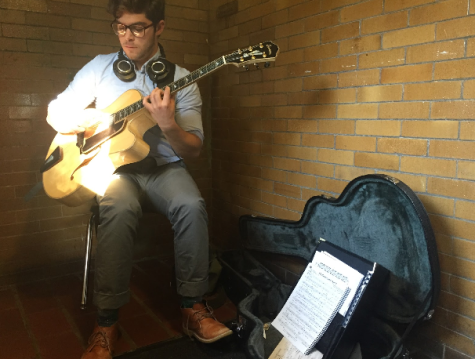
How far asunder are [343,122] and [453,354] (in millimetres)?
1003

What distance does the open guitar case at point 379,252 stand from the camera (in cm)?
133

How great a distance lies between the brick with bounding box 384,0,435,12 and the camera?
4.66ft

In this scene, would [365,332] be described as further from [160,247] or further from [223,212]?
[160,247]

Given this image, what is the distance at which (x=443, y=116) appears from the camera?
4.54 feet

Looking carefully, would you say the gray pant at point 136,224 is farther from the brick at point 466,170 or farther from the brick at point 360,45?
the brick at point 466,170

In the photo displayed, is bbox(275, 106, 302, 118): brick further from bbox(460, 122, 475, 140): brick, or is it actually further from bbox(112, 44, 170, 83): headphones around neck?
bbox(460, 122, 475, 140): brick

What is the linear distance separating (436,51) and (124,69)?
1344mm

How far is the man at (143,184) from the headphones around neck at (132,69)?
2 centimetres

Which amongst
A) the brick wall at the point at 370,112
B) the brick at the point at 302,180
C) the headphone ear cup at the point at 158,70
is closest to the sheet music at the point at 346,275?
the brick wall at the point at 370,112

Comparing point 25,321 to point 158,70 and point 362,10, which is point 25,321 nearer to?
point 158,70

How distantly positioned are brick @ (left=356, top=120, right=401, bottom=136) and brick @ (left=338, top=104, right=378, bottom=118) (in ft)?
0.09

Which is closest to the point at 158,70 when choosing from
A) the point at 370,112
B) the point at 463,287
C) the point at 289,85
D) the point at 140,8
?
the point at 140,8

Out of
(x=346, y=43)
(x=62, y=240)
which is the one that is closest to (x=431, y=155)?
(x=346, y=43)

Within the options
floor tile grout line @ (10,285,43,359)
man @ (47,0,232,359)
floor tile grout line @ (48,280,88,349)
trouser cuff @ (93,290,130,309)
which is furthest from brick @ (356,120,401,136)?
floor tile grout line @ (10,285,43,359)
